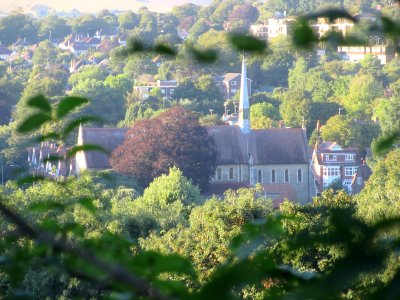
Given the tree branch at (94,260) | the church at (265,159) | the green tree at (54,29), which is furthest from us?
the green tree at (54,29)

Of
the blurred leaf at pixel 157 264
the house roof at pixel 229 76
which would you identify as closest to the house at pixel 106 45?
the house roof at pixel 229 76

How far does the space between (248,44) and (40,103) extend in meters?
0.28

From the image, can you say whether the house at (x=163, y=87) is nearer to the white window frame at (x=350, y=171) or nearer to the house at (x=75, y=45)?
the white window frame at (x=350, y=171)

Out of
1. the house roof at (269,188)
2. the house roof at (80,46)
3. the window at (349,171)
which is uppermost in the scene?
the house roof at (80,46)

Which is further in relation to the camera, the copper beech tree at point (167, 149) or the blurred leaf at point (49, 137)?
the copper beech tree at point (167, 149)

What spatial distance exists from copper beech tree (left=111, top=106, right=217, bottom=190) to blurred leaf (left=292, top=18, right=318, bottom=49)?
3294 cm

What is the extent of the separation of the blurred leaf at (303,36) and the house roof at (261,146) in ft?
120

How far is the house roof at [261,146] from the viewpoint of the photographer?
3844cm

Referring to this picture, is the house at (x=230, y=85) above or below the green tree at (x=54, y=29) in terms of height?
below

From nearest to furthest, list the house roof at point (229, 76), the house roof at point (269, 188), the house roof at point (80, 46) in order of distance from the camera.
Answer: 1. the house roof at point (269, 188)
2. the house roof at point (229, 76)
3. the house roof at point (80, 46)

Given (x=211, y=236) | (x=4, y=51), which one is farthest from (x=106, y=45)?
(x=211, y=236)

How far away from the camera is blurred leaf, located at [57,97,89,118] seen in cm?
158

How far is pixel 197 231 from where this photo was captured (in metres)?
14.9

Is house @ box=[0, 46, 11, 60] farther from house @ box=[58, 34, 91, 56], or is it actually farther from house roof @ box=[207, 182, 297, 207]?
house roof @ box=[207, 182, 297, 207]
